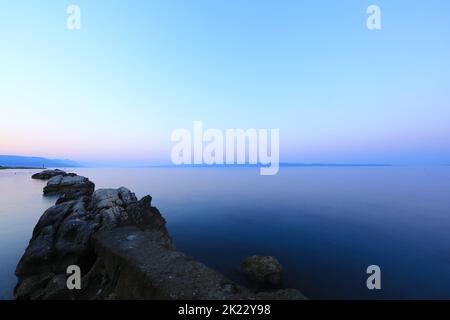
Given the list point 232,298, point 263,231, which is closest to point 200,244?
point 263,231

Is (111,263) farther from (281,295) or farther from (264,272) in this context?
(264,272)

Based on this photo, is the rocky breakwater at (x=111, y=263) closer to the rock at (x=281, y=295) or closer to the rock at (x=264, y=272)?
the rock at (x=281, y=295)

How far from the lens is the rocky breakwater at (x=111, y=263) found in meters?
12.5

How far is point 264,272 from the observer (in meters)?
19.3

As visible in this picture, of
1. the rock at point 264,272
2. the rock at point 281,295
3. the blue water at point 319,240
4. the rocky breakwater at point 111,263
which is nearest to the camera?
the rock at point 281,295

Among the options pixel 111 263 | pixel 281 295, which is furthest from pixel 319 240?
pixel 111 263

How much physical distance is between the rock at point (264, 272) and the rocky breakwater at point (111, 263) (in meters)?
6.31

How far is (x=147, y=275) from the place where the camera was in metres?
13.1

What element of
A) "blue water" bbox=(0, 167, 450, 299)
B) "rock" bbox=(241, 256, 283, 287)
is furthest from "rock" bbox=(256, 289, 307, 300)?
"blue water" bbox=(0, 167, 450, 299)

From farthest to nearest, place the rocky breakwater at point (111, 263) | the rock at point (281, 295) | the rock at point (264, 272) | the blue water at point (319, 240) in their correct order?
1. the blue water at point (319, 240)
2. the rock at point (264, 272)
3. the rocky breakwater at point (111, 263)
4. the rock at point (281, 295)

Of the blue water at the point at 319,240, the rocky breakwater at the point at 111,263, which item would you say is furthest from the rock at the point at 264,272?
the rocky breakwater at the point at 111,263

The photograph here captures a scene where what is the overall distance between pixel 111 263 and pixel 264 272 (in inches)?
533

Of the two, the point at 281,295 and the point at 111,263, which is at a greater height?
the point at 111,263
